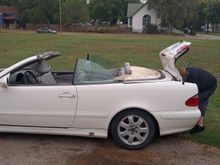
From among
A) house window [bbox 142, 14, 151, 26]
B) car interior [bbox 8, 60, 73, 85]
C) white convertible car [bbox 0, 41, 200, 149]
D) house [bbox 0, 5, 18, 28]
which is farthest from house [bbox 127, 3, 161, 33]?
white convertible car [bbox 0, 41, 200, 149]

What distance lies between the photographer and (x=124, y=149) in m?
5.38

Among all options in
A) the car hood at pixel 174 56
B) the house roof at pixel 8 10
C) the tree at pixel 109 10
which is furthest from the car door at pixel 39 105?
the house roof at pixel 8 10

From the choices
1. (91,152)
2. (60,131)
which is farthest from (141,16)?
(91,152)

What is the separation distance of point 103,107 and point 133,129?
499mm

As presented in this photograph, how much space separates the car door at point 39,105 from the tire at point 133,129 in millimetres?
630

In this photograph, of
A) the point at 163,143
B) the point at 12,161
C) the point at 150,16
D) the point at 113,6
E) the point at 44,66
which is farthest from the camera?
the point at 113,6

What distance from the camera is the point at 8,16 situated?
294ft

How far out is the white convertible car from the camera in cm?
531

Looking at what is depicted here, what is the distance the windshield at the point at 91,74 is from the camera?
5438 millimetres

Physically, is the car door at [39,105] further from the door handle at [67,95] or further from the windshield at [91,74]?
the windshield at [91,74]

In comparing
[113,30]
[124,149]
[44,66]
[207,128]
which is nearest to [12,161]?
[124,149]

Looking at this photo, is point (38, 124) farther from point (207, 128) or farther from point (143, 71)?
point (207, 128)

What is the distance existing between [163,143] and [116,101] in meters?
1.00

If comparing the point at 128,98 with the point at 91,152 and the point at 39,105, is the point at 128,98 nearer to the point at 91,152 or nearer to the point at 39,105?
the point at 91,152
